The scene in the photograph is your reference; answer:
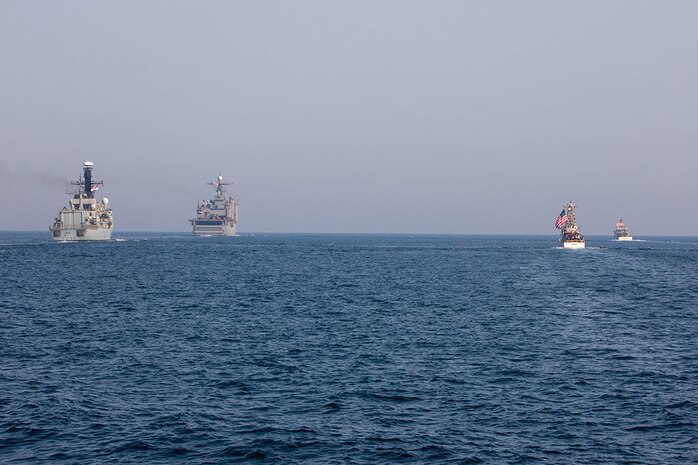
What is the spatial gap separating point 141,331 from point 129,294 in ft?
91.4

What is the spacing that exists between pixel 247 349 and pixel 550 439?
2216cm

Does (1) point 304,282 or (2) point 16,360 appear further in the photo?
(1) point 304,282

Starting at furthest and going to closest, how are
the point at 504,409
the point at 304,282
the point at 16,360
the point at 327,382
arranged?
the point at 304,282, the point at 16,360, the point at 327,382, the point at 504,409

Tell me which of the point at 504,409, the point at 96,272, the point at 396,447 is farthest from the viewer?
the point at 96,272

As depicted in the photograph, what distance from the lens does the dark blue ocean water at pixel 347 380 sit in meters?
24.3

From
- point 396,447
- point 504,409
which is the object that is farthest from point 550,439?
point 396,447

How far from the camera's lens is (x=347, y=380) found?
3397cm

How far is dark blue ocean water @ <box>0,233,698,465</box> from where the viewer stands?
2428 centimetres

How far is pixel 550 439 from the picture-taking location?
25.0 meters

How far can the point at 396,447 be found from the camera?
2416cm

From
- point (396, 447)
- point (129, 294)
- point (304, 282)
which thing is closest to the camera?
point (396, 447)

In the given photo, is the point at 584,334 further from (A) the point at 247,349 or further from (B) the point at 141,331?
(B) the point at 141,331

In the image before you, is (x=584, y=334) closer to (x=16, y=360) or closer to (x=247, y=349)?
(x=247, y=349)

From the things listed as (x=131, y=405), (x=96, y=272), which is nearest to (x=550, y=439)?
(x=131, y=405)
